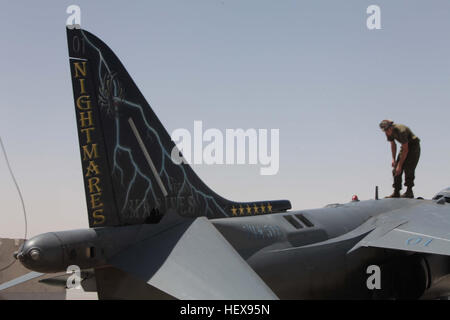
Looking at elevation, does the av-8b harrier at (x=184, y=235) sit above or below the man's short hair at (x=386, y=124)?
below

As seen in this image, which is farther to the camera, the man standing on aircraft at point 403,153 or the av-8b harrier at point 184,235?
the man standing on aircraft at point 403,153

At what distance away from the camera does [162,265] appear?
25.4 feet

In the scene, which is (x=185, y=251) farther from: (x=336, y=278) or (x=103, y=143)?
(x=336, y=278)

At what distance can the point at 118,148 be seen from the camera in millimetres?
9609

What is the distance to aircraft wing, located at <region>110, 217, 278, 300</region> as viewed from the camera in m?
6.91

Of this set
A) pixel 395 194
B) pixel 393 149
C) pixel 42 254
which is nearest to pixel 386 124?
pixel 393 149

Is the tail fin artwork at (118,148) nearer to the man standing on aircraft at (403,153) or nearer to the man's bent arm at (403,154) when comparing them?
the man standing on aircraft at (403,153)

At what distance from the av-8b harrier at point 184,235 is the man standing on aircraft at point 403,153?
235 centimetres

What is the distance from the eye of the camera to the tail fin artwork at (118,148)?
30.5ft

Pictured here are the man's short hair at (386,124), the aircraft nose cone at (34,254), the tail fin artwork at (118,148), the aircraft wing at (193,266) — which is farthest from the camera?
the man's short hair at (386,124)

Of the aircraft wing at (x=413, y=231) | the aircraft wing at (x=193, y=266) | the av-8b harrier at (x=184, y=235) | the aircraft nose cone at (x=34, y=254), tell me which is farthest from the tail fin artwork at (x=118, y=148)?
the aircraft wing at (x=413, y=231)

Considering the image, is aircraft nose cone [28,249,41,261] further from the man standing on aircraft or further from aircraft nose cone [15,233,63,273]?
the man standing on aircraft

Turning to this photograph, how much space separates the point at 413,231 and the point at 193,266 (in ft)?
22.6
